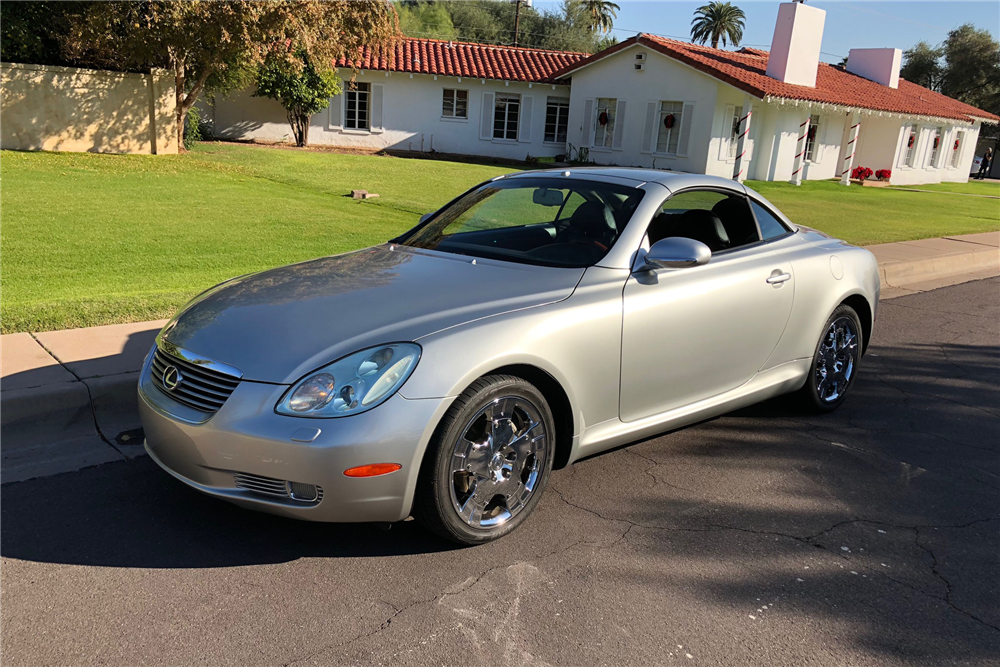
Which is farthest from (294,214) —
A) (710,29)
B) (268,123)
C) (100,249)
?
(710,29)

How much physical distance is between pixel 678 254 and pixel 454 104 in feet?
97.6

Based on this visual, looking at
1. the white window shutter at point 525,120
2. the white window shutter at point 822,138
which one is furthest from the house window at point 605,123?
the white window shutter at point 822,138

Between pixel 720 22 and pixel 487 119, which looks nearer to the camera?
pixel 487 119

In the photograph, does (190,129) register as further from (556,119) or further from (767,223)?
(767,223)

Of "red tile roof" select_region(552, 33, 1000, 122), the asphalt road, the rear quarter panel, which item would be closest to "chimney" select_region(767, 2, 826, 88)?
"red tile roof" select_region(552, 33, 1000, 122)

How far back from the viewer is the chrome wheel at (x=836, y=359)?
5.47m

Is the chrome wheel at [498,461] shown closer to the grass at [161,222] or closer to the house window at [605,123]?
the grass at [161,222]

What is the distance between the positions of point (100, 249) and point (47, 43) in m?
15.2

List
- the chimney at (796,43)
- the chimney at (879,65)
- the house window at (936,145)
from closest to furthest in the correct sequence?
the chimney at (796,43), the chimney at (879,65), the house window at (936,145)

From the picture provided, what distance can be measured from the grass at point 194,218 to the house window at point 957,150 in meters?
18.0

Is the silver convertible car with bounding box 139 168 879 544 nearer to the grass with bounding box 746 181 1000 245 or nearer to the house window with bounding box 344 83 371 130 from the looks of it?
the grass with bounding box 746 181 1000 245

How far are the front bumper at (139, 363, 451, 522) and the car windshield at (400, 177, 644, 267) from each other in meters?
1.40

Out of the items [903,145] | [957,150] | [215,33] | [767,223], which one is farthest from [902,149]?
[767,223]

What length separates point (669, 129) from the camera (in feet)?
93.2
